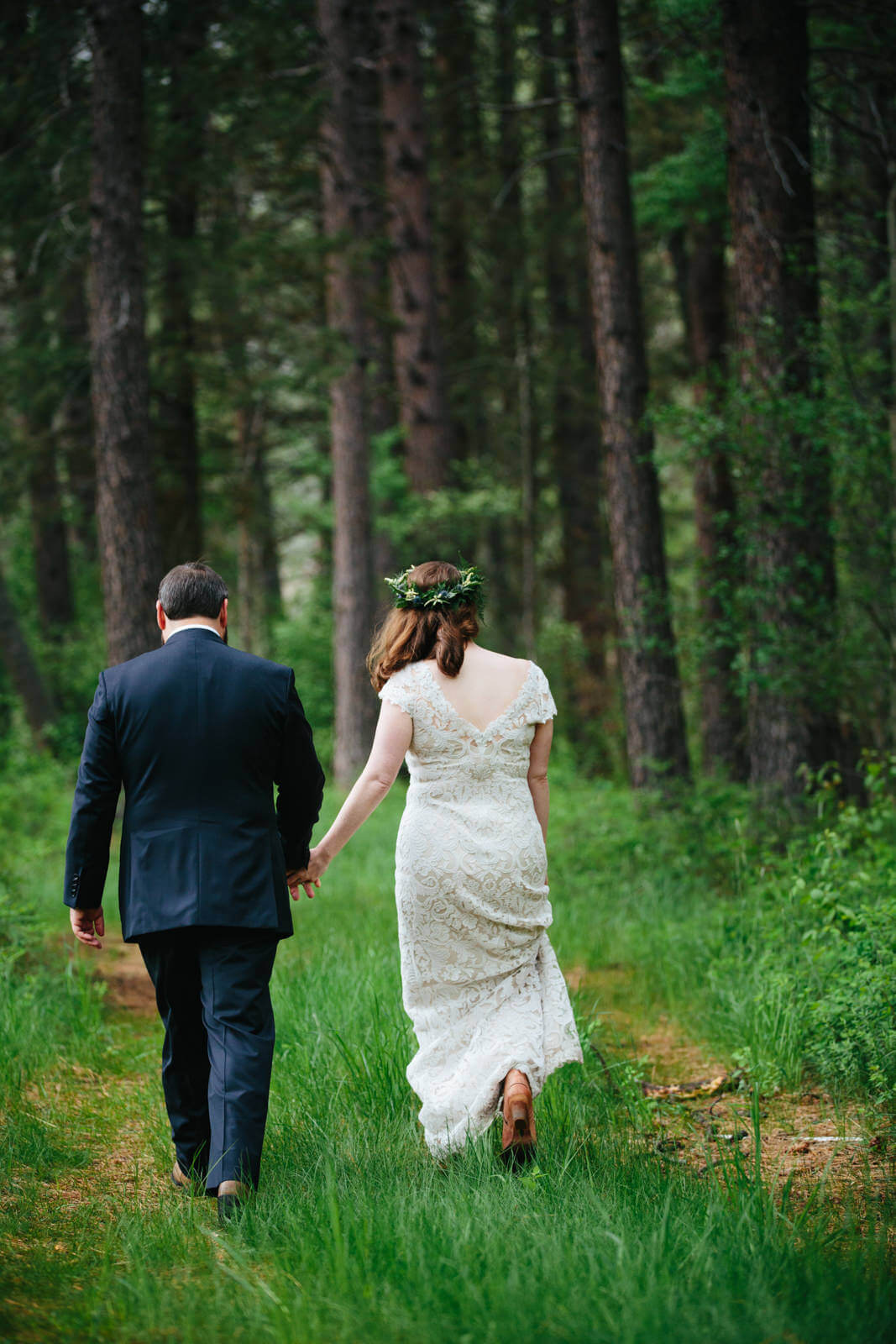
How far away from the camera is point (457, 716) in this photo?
4387 mm

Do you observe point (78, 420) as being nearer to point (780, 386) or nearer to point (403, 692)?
point (780, 386)

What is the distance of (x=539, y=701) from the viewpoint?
4527mm

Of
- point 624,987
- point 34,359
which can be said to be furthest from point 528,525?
point 624,987

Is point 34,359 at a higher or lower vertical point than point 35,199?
lower

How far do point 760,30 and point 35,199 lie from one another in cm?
779

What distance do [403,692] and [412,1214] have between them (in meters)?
1.79

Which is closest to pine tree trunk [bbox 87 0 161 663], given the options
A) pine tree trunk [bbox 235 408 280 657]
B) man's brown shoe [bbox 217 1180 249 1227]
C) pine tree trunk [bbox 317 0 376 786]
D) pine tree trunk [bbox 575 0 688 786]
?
pine tree trunk [bbox 575 0 688 786]

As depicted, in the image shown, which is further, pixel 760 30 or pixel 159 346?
pixel 159 346

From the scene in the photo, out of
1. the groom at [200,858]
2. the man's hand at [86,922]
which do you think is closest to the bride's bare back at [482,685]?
the groom at [200,858]

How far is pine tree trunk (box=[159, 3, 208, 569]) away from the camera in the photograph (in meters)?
13.0

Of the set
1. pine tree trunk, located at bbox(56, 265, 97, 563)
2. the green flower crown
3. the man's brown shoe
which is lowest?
the man's brown shoe

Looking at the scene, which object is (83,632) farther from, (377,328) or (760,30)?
(760,30)

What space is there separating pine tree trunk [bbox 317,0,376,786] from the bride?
36.1 feet

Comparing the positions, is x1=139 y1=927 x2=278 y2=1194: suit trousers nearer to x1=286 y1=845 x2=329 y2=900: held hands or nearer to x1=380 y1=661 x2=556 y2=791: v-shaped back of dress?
x1=286 y1=845 x2=329 y2=900: held hands
